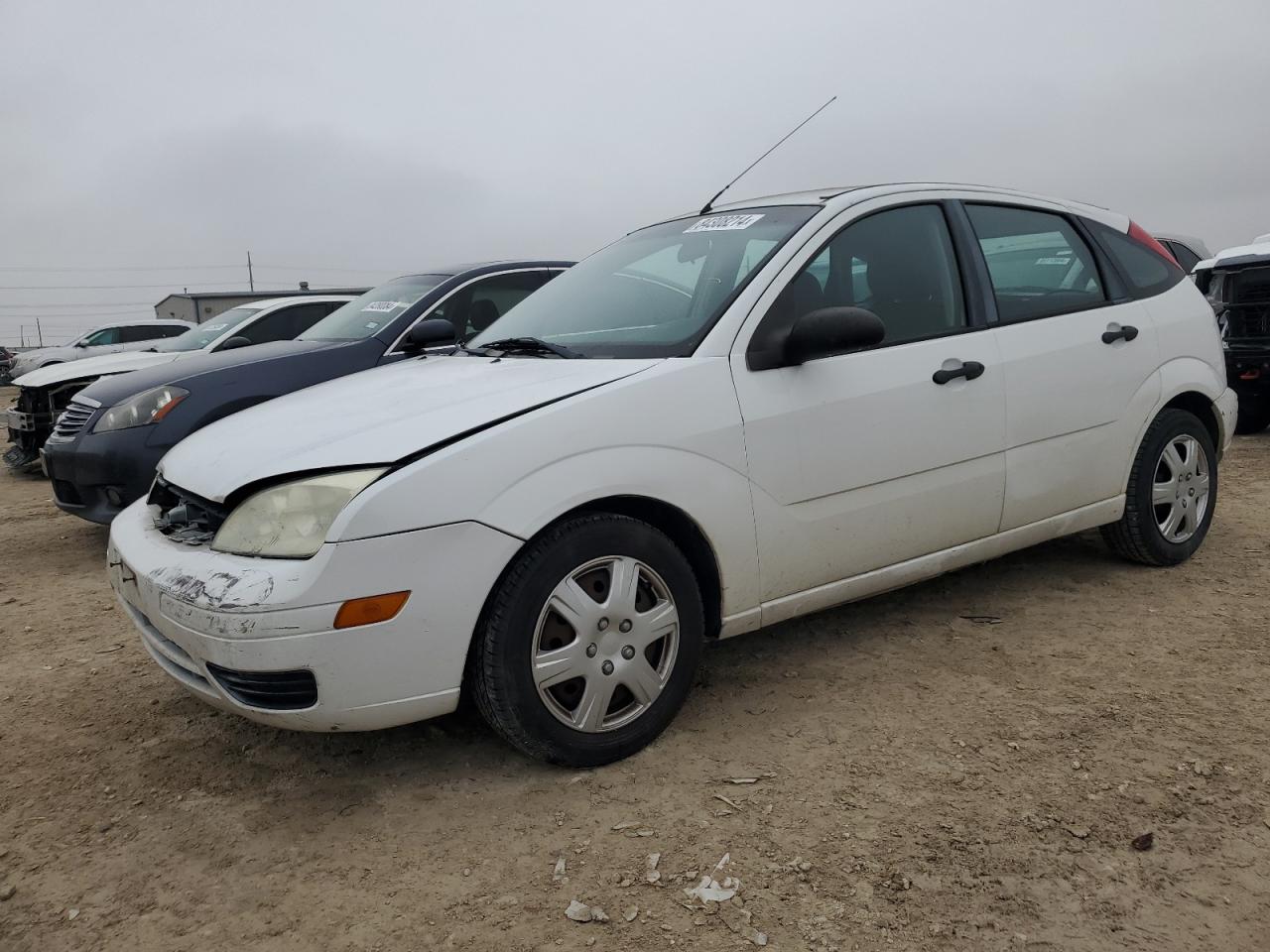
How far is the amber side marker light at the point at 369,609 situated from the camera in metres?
2.39

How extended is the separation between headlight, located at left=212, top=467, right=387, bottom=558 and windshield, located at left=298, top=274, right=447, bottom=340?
3461 millimetres

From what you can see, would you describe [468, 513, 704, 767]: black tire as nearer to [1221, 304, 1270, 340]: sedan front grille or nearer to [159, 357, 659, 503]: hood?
[159, 357, 659, 503]: hood

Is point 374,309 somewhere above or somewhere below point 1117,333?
above

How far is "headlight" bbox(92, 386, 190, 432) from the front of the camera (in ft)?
17.3

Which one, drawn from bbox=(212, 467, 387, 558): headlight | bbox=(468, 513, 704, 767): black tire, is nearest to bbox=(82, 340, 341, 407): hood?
bbox=(212, 467, 387, 558): headlight

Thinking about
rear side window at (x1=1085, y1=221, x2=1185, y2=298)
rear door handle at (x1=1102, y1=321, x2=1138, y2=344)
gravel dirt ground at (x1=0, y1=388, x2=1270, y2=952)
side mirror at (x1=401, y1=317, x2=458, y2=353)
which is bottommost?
gravel dirt ground at (x1=0, y1=388, x2=1270, y2=952)

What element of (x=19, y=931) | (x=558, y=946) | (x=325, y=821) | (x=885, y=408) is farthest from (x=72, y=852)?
(x=885, y=408)

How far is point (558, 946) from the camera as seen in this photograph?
6.70ft

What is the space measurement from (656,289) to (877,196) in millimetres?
849

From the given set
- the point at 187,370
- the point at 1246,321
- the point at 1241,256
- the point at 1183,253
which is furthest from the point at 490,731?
the point at 1183,253

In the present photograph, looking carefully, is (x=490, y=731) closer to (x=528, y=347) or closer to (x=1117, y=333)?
(x=528, y=347)

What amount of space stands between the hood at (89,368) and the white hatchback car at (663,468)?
553 cm

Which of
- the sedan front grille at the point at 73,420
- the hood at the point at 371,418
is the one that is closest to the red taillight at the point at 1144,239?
the hood at the point at 371,418

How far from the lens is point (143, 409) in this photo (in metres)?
5.30
